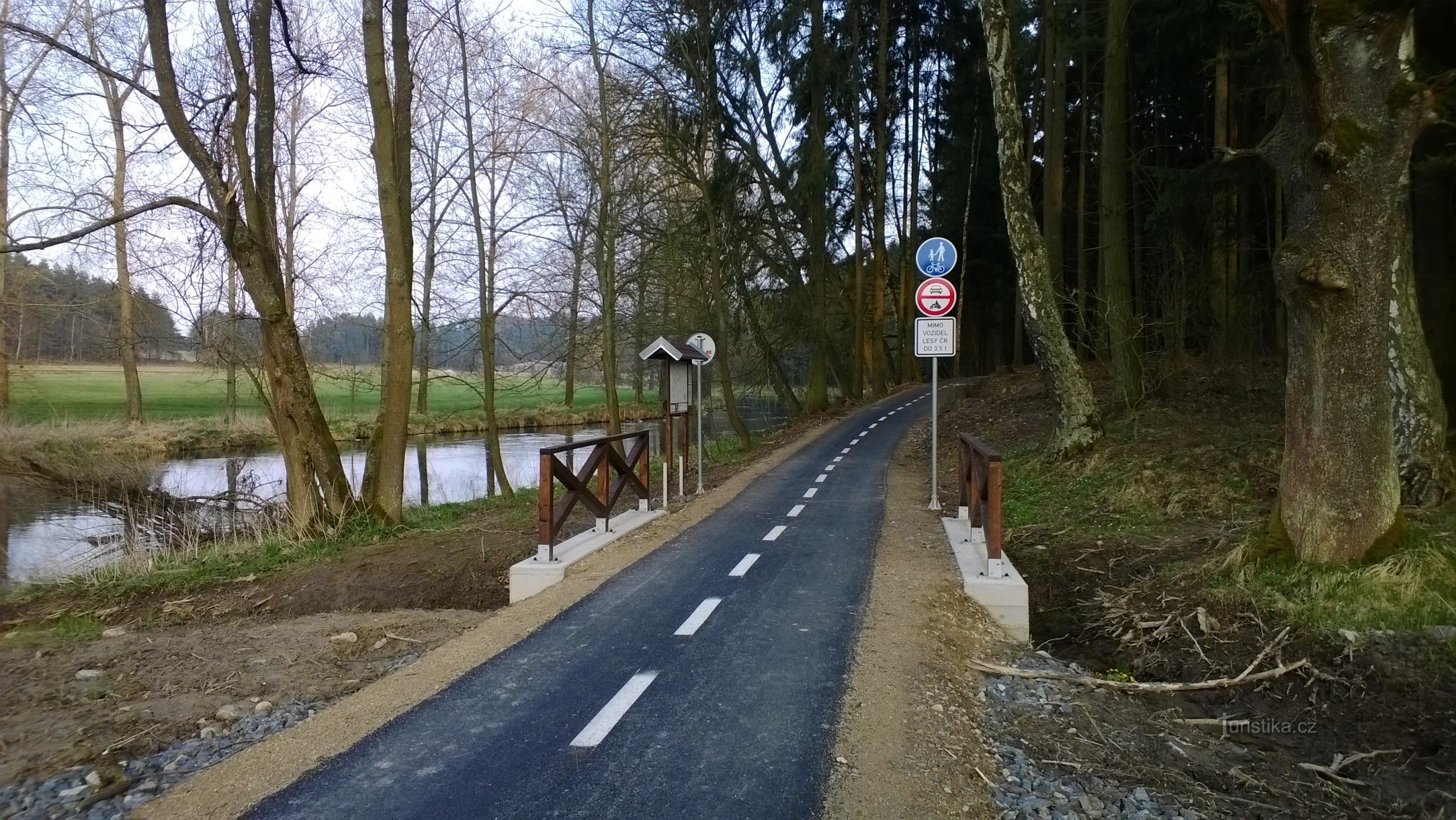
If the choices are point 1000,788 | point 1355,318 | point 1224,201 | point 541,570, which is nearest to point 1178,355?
point 1224,201

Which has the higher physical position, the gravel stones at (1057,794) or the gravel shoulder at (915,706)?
the gravel shoulder at (915,706)

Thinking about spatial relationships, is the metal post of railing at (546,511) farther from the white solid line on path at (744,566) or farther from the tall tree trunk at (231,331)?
the tall tree trunk at (231,331)

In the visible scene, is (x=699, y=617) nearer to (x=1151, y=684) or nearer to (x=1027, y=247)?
(x=1151, y=684)

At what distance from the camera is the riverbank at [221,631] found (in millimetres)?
4891

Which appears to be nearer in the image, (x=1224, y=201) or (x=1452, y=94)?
(x=1452, y=94)

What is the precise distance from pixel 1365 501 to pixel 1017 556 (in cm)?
340

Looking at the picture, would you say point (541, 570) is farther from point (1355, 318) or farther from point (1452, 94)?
point (1452, 94)

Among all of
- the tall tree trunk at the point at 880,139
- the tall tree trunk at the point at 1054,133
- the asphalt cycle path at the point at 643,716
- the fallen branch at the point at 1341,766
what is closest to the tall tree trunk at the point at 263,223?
the asphalt cycle path at the point at 643,716

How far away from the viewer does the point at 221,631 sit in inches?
307

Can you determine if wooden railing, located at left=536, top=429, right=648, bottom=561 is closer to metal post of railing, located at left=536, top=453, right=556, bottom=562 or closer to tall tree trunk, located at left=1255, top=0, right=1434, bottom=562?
metal post of railing, located at left=536, top=453, right=556, bottom=562

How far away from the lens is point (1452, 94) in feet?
29.7

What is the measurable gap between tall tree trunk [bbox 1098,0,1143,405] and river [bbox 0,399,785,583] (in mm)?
8903

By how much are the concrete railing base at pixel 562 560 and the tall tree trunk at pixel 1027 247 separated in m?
6.83

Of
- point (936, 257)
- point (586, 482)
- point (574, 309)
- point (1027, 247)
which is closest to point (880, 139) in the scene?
point (574, 309)
